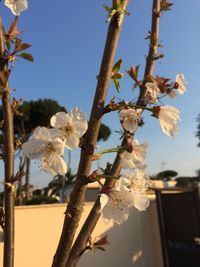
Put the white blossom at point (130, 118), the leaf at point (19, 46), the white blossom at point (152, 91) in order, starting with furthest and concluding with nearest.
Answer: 1. the white blossom at point (152, 91)
2. the leaf at point (19, 46)
3. the white blossom at point (130, 118)

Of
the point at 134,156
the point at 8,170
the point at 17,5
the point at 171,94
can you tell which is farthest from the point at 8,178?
the point at 171,94

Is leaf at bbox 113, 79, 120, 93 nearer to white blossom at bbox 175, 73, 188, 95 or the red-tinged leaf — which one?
the red-tinged leaf

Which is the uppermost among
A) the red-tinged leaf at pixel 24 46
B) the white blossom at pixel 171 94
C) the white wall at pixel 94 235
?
the red-tinged leaf at pixel 24 46

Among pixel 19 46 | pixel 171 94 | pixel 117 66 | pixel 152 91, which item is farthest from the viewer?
pixel 171 94

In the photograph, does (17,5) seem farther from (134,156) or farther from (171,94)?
(171,94)

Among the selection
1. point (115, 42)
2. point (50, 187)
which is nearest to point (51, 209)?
point (115, 42)

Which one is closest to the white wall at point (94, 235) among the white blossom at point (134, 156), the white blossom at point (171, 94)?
the white blossom at point (171, 94)

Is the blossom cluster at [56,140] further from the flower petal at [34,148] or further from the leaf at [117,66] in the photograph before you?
the leaf at [117,66]
